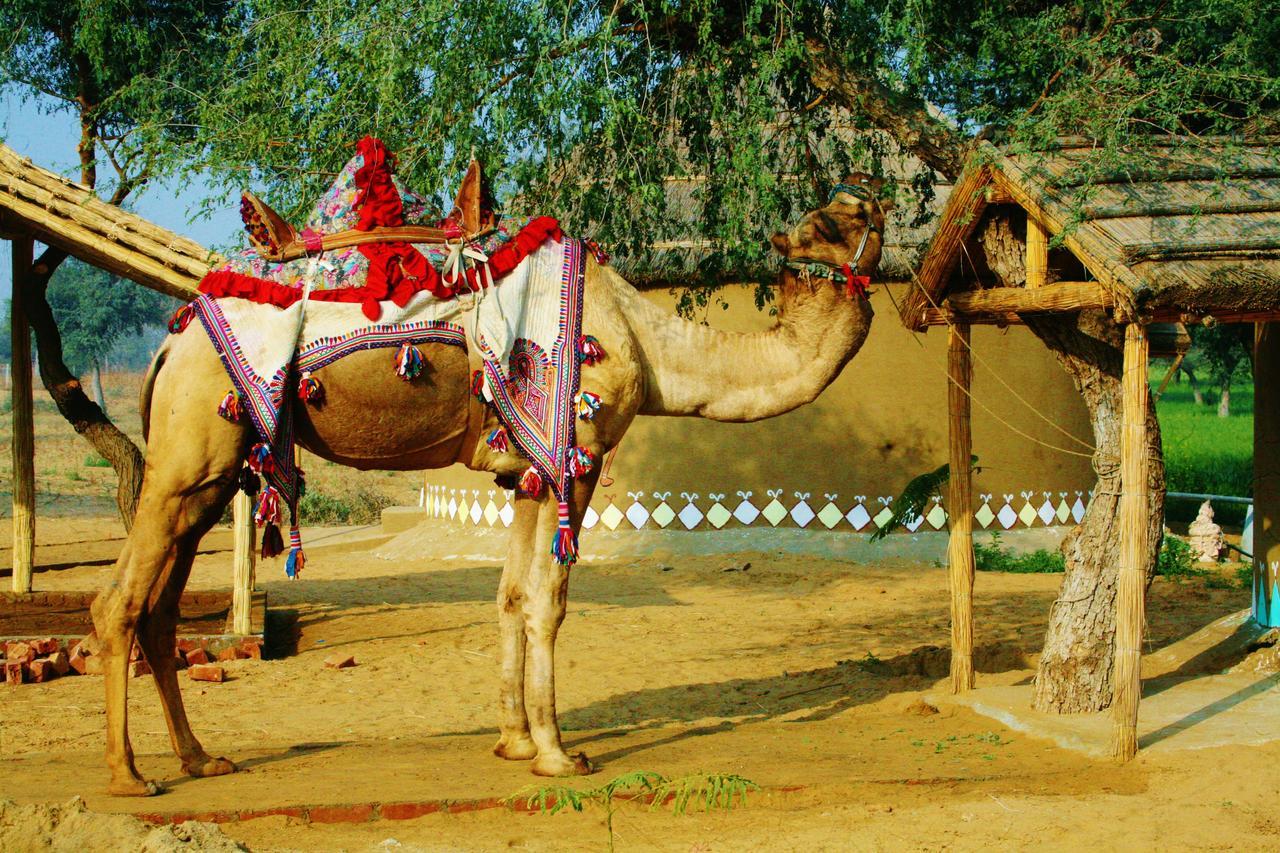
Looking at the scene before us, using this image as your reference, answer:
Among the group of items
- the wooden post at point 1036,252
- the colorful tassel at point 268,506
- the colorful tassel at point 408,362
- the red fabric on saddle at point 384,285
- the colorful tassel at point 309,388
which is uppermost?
the wooden post at point 1036,252

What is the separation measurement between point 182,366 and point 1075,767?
4.49 m

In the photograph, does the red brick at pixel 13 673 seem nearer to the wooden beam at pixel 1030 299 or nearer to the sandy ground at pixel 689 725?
the sandy ground at pixel 689 725

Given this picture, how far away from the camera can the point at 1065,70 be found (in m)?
7.10

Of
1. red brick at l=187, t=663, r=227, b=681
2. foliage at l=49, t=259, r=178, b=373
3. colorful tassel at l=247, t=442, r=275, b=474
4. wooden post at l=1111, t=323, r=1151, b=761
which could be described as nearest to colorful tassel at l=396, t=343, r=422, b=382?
colorful tassel at l=247, t=442, r=275, b=474

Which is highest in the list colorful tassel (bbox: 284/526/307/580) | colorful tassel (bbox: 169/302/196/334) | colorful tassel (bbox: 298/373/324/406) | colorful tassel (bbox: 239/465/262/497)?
colorful tassel (bbox: 169/302/196/334)

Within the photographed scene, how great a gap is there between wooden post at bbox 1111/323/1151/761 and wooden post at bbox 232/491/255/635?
619cm

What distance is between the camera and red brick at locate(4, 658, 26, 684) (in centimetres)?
873

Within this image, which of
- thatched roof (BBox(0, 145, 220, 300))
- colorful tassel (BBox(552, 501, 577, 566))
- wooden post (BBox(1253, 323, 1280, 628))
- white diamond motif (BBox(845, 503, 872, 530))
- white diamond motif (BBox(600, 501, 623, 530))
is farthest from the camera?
white diamond motif (BBox(600, 501, 623, 530))

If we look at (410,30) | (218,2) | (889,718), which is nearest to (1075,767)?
(889,718)

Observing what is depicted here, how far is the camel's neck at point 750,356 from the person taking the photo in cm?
634

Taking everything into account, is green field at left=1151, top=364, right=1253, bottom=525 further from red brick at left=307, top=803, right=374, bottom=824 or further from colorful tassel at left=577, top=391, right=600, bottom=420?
red brick at left=307, top=803, right=374, bottom=824

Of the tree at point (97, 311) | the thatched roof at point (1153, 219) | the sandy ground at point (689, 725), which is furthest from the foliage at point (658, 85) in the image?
the tree at point (97, 311)

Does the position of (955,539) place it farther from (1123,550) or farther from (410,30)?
(410,30)

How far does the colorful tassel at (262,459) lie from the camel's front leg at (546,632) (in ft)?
4.21
